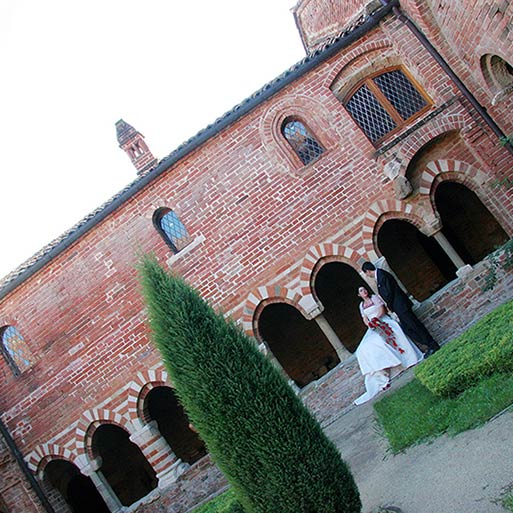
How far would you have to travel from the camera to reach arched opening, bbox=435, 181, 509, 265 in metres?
14.5

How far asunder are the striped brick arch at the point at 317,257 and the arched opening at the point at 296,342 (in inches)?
122

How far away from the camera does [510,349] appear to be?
18.4ft

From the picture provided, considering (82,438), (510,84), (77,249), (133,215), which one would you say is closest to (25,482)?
(82,438)

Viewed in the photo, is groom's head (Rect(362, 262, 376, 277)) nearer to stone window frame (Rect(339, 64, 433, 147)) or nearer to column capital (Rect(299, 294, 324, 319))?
column capital (Rect(299, 294, 324, 319))

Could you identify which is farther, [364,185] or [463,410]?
[364,185]

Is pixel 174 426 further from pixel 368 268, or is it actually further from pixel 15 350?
pixel 368 268

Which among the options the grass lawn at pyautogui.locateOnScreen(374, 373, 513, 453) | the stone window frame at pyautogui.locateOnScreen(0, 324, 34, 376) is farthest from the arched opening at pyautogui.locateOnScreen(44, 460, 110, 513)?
the grass lawn at pyautogui.locateOnScreen(374, 373, 513, 453)

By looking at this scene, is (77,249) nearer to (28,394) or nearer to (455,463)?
(28,394)

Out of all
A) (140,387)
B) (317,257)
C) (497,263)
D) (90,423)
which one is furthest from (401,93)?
(90,423)

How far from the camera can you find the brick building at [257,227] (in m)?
11.3

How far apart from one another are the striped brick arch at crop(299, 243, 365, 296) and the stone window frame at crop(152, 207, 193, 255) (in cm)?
256

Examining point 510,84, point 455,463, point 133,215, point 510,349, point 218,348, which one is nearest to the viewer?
point 455,463

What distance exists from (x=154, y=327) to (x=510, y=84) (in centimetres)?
879

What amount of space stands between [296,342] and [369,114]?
6020 mm
